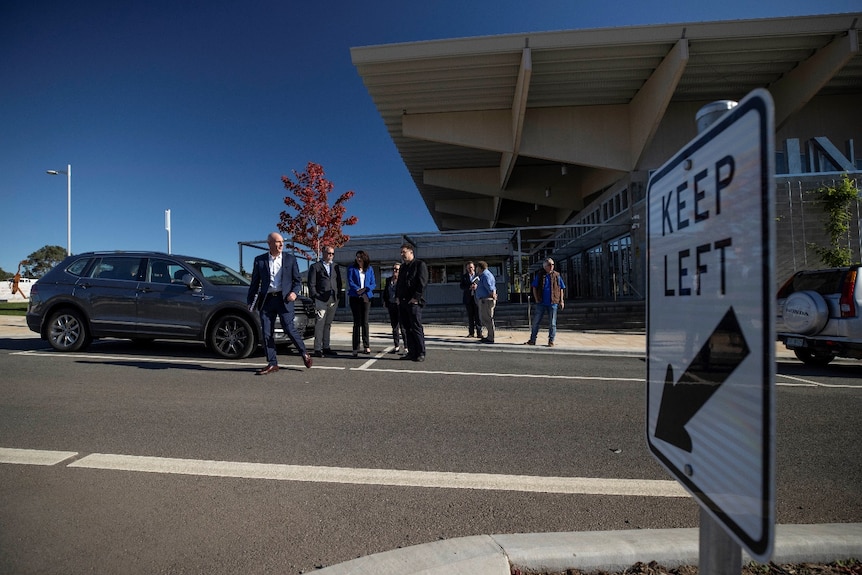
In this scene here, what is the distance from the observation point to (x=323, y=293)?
7863 mm

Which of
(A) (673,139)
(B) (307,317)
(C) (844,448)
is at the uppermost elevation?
(A) (673,139)

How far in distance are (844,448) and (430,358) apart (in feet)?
18.2

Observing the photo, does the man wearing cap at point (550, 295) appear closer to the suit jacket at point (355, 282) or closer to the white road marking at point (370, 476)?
the suit jacket at point (355, 282)

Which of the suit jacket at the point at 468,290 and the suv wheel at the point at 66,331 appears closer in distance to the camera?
the suv wheel at the point at 66,331

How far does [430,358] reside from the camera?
8078mm

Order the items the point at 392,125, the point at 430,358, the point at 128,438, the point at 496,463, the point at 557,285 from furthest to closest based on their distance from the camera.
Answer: the point at 392,125
the point at 557,285
the point at 430,358
the point at 128,438
the point at 496,463

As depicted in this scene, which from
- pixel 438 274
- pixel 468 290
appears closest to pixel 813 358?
pixel 468 290

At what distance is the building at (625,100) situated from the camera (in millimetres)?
14047

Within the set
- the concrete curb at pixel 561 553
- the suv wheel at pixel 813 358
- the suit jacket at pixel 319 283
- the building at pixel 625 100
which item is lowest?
the suv wheel at pixel 813 358

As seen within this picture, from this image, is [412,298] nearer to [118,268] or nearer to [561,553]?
[118,268]

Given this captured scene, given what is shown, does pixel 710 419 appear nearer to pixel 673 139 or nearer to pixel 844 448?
pixel 844 448

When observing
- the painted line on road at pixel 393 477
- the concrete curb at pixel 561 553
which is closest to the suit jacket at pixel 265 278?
the painted line on road at pixel 393 477

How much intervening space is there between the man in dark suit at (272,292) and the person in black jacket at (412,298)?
1.95 meters

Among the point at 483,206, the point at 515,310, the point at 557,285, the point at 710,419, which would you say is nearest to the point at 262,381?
the point at 710,419
